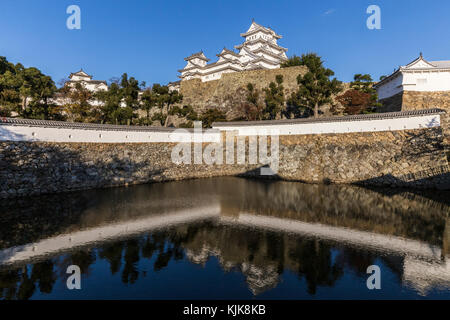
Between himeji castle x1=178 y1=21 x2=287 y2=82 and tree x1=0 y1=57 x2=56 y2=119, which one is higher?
himeji castle x1=178 y1=21 x2=287 y2=82

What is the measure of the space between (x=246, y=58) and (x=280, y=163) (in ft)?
77.9

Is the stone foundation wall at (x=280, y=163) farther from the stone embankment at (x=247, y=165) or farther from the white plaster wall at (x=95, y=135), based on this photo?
the white plaster wall at (x=95, y=135)

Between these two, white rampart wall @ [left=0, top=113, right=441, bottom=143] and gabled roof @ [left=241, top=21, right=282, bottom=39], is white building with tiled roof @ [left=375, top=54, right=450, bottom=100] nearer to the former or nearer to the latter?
white rampart wall @ [left=0, top=113, right=441, bottom=143]

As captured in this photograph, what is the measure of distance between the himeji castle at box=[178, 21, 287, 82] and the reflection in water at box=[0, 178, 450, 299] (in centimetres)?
2776

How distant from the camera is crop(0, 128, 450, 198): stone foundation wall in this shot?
11.6 metres

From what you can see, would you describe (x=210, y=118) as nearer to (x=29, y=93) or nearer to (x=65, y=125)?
(x=65, y=125)

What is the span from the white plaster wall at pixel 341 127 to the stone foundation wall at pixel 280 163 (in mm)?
353

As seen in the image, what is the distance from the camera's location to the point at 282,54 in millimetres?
→ 38531

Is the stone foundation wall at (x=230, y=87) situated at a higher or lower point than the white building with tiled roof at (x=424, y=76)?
higher

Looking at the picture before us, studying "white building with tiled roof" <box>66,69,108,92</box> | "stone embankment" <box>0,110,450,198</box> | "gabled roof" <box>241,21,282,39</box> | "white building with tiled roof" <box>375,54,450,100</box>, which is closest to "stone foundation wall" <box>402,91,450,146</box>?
"white building with tiled roof" <box>375,54,450,100</box>

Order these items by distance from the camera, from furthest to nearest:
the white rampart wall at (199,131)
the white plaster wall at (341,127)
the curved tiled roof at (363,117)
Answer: the white plaster wall at (341,127)
the curved tiled roof at (363,117)
the white rampart wall at (199,131)

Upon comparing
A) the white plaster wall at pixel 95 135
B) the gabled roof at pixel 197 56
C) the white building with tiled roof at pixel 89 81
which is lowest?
the white plaster wall at pixel 95 135

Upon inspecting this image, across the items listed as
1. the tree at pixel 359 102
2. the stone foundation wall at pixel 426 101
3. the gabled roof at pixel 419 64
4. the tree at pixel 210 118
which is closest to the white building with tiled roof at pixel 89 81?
the tree at pixel 210 118

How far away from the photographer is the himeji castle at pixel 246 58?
3409 centimetres
